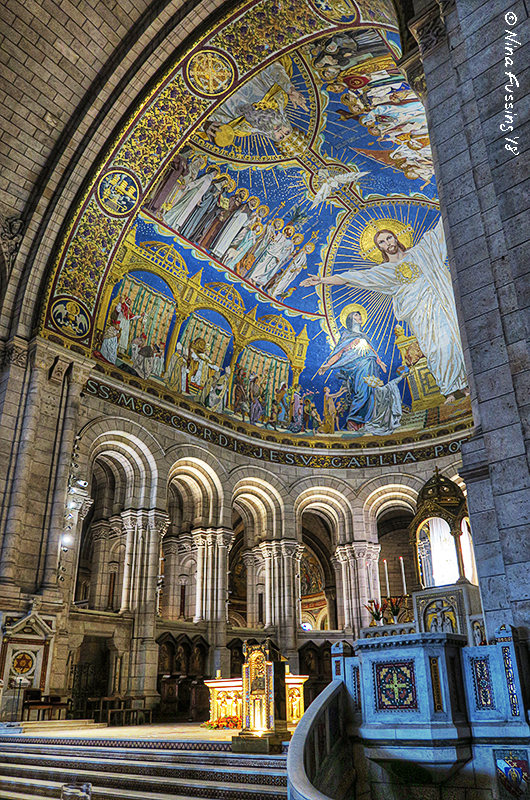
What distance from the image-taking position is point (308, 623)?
2777cm

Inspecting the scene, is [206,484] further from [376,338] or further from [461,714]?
[461,714]

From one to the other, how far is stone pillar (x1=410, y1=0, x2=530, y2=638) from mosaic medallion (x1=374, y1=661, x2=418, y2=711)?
3.48ft

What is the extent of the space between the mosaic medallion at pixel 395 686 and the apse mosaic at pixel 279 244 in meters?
11.2

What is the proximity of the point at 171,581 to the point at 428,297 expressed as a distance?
12000 mm

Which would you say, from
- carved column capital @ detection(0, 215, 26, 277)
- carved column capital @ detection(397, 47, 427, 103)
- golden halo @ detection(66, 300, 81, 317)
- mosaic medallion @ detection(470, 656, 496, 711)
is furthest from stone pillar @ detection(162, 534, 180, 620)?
carved column capital @ detection(397, 47, 427, 103)

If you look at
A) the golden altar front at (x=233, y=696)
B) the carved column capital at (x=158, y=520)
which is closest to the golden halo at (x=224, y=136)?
the carved column capital at (x=158, y=520)

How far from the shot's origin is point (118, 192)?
15.8 m

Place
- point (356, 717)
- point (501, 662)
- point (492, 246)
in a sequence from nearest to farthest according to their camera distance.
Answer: point (501, 662) → point (356, 717) → point (492, 246)

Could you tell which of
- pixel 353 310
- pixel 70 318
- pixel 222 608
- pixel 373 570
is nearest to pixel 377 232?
pixel 353 310

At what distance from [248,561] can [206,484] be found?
3352 millimetres

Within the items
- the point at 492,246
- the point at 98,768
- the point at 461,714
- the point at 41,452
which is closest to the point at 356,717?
the point at 461,714

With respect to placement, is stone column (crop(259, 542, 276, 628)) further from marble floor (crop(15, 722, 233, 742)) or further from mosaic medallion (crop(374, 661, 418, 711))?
mosaic medallion (crop(374, 661, 418, 711))

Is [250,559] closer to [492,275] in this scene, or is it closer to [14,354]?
[14,354]

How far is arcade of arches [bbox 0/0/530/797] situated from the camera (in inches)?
523
